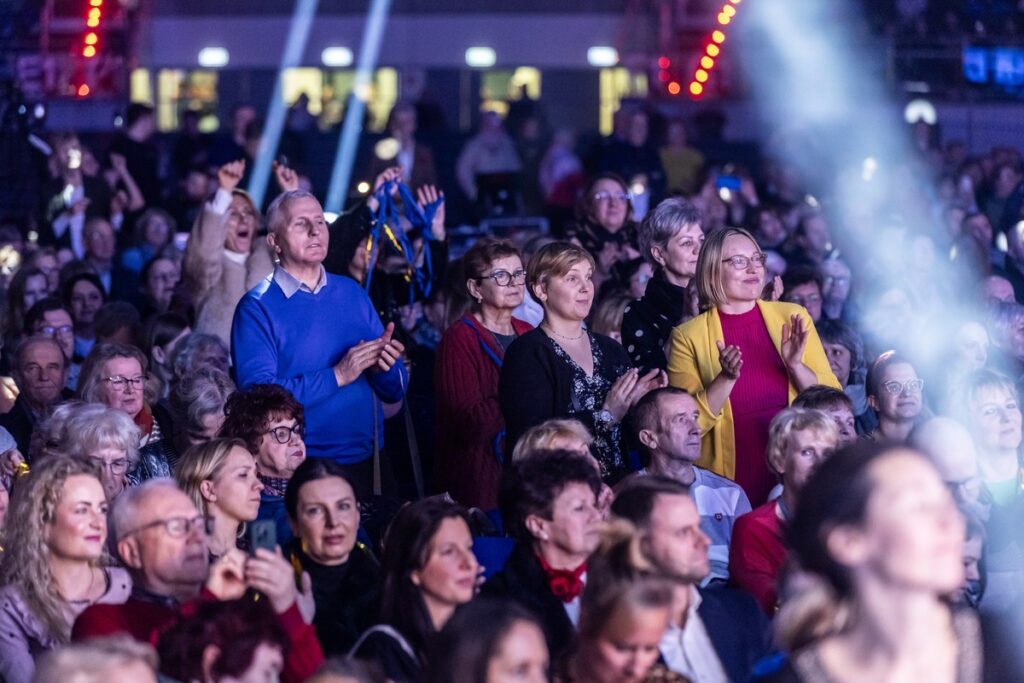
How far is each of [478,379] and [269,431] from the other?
0.91 meters

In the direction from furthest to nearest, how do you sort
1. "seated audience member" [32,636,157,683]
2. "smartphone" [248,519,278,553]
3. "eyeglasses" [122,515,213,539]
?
"eyeglasses" [122,515,213,539] < "smartphone" [248,519,278,553] < "seated audience member" [32,636,157,683]

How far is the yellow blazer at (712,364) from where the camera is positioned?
624cm

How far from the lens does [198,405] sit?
254 inches

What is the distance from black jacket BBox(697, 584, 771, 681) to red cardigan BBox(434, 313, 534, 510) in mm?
1758

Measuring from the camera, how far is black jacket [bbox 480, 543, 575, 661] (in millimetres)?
4758

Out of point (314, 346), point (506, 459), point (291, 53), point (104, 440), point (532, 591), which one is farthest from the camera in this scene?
point (291, 53)

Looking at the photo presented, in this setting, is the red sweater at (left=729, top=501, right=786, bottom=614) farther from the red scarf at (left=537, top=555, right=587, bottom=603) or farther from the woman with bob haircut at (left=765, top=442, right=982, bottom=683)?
the woman with bob haircut at (left=765, top=442, right=982, bottom=683)

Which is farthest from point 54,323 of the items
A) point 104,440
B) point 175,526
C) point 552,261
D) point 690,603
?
point 690,603

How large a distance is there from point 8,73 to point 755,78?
7674 mm

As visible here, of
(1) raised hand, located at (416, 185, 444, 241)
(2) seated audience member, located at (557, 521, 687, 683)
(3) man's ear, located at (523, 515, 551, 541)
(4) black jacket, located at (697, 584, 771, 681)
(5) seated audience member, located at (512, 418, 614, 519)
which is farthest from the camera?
(1) raised hand, located at (416, 185, 444, 241)

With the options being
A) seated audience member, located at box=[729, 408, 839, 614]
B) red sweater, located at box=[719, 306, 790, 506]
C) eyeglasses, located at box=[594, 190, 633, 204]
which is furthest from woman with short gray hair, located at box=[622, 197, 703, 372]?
eyeglasses, located at box=[594, 190, 633, 204]

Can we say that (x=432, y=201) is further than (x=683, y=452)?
Yes

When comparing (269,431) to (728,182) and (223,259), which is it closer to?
(223,259)

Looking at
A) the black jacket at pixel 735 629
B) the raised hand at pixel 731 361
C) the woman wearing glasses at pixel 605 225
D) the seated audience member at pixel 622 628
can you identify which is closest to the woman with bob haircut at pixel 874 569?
the seated audience member at pixel 622 628
